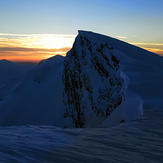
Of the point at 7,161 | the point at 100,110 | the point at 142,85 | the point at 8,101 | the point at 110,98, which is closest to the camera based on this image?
the point at 7,161

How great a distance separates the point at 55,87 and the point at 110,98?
15978 mm

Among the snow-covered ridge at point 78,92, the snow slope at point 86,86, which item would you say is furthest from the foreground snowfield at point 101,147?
the snow-covered ridge at point 78,92

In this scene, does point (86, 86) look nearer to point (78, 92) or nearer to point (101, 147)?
point (78, 92)

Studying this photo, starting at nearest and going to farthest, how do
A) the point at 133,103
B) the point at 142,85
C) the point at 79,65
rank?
the point at 133,103, the point at 142,85, the point at 79,65

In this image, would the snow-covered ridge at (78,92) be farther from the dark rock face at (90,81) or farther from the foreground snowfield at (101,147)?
the foreground snowfield at (101,147)

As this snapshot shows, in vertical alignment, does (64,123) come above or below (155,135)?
below

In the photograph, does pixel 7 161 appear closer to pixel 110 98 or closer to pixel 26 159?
pixel 26 159

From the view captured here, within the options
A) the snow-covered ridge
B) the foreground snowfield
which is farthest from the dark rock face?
the foreground snowfield

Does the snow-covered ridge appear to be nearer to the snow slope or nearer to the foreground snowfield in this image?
the snow slope

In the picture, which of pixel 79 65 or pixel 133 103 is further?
pixel 79 65

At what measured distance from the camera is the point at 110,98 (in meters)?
16.6

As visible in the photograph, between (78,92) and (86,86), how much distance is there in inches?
77.0

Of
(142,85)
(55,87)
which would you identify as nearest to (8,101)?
(55,87)

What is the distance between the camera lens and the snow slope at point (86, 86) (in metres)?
10.9
